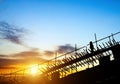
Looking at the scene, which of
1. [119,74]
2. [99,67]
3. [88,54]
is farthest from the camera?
[88,54]

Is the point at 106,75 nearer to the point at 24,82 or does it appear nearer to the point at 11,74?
the point at 24,82

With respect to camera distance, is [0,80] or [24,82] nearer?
[24,82]

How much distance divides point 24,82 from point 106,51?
10.7 m

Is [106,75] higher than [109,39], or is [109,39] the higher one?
[109,39]

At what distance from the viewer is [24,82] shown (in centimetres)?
2358

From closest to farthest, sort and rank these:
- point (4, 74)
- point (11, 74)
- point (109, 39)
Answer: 1. point (109, 39)
2. point (11, 74)
3. point (4, 74)

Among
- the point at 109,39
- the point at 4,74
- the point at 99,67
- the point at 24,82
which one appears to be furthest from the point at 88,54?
the point at 4,74

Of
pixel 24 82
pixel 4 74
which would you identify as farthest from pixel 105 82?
pixel 4 74

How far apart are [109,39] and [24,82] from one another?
11637 millimetres

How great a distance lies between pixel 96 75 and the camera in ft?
50.0

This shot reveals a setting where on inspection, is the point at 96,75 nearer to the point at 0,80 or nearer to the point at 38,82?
the point at 38,82

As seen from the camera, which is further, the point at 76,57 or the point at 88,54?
the point at 76,57

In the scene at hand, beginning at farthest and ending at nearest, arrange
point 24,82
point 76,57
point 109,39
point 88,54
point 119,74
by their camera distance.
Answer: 1. point 24,82
2. point 76,57
3. point 88,54
4. point 109,39
5. point 119,74

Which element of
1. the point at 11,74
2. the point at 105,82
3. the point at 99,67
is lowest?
the point at 105,82
